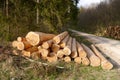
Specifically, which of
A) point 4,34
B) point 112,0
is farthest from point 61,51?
point 112,0

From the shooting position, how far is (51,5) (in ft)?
49.0

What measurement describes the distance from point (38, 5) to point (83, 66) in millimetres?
6217

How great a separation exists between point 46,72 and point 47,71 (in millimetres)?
46

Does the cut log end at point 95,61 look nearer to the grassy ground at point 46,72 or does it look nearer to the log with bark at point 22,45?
the grassy ground at point 46,72

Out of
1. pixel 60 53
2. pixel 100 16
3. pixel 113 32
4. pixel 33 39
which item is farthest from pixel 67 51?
pixel 100 16

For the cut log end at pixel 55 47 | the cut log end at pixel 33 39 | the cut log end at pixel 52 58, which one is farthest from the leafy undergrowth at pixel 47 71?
the cut log end at pixel 33 39

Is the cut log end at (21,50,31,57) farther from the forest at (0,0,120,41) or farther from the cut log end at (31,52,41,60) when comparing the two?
the forest at (0,0,120,41)

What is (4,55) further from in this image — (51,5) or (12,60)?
(51,5)

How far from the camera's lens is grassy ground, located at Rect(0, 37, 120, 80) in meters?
8.85

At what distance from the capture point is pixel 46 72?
893 centimetres

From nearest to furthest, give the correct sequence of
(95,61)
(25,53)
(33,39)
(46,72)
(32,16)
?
(46,72)
(95,61)
(25,53)
(33,39)
(32,16)

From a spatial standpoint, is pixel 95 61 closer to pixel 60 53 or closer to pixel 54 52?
pixel 60 53

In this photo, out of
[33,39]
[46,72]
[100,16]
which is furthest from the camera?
[100,16]

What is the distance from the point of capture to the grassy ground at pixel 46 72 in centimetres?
885
